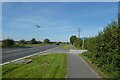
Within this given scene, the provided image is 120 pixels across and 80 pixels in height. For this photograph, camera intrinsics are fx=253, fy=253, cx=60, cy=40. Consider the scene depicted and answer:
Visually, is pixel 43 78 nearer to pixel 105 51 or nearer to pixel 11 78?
pixel 11 78

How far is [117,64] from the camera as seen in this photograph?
34.2ft

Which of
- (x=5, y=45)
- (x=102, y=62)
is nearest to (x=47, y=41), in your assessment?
(x=5, y=45)

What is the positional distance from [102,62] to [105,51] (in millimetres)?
1053

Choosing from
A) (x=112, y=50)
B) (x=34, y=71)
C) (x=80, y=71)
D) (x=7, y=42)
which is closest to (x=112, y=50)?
(x=112, y=50)

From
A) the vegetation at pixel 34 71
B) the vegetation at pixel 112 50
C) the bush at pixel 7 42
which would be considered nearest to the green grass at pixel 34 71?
Answer: the vegetation at pixel 34 71

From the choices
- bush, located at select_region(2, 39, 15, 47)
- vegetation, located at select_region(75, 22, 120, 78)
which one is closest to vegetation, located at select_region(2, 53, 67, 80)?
vegetation, located at select_region(75, 22, 120, 78)

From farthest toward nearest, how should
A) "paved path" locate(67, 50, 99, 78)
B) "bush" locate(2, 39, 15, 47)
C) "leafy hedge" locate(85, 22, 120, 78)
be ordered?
"bush" locate(2, 39, 15, 47) → "paved path" locate(67, 50, 99, 78) → "leafy hedge" locate(85, 22, 120, 78)

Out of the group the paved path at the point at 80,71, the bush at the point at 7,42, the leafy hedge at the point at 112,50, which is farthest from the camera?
the bush at the point at 7,42

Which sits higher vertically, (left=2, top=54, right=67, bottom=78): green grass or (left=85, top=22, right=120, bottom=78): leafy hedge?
(left=85, top=22, right=120, bottom=78): leafy hedge

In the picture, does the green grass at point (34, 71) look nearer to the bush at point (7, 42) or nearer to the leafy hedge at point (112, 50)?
the leafy hedge at point (112, 50)

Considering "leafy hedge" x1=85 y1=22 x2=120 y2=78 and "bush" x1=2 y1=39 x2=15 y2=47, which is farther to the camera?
"bush" x1=2 y1=39 x2=15 y2=47

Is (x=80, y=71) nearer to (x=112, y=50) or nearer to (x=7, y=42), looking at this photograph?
(x=112, y=50)

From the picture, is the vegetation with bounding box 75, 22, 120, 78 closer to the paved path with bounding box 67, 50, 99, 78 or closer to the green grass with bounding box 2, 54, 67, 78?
the paved path with bounding box 67, 50, 99, 78

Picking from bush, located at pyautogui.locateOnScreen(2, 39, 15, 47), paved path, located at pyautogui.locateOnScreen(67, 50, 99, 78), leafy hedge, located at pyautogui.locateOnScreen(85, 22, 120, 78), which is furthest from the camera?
bush, located at pyautogui.locateOnScreen(2, 39, 15, 47)
